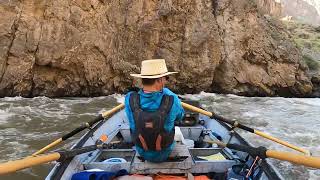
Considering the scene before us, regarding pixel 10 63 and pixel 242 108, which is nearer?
pixel 10 63

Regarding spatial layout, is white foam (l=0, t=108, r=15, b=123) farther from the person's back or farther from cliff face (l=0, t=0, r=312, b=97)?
the person's back

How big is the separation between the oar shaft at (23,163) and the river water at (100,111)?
2.38m

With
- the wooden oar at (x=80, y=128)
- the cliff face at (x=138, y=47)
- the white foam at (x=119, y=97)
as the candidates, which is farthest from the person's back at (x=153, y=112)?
the cliff face at (x=138, y=47)

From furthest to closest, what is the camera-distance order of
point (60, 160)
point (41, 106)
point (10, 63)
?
1. point (10, 63)
2. point (41, 106)
3. point (60, 160)

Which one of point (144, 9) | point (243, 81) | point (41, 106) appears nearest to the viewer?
point (41, 106)

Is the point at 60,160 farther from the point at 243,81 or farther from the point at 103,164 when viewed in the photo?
the point at 243,81

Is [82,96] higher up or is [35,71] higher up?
[35,71]

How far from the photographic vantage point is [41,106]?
11.1 metres

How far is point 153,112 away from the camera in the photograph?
3.68m

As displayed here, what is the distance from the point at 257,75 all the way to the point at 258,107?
297cm

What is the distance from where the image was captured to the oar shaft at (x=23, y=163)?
10.6 feet

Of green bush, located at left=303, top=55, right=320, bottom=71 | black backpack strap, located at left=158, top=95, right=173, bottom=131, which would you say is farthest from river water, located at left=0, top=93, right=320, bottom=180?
green bush, located at left=303, top=55, right=320, bottom=71

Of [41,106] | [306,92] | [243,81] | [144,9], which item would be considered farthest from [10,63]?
[306,92]

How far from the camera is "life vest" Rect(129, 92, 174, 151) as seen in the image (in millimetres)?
3654
